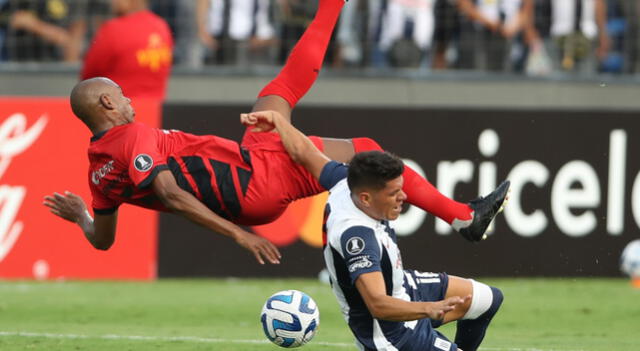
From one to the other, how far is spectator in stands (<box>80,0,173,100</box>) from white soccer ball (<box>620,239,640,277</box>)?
502 cm

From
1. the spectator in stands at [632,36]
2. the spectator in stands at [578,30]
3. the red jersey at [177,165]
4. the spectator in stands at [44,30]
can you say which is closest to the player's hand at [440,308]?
the red jersey at [177,165]

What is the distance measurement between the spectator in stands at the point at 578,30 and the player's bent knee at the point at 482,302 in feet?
25.2

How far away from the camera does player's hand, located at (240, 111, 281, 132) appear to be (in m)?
7.35

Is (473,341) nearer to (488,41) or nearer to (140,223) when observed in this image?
(140,223)

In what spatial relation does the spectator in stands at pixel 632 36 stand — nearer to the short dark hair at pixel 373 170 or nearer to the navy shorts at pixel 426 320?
the navy shorts at pixel 426 320

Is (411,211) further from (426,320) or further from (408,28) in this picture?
(426,320)

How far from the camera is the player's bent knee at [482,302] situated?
7.27 m

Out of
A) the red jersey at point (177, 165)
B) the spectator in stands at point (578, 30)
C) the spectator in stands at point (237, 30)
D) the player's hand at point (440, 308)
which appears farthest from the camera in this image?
the spectator in stands at point (237, 30)

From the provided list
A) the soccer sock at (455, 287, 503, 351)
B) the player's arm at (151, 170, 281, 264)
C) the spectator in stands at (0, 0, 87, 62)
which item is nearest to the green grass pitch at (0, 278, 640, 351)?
the soccer sock at (455, 287, 503, 351)

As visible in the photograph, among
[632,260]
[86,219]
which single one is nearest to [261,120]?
[86,219]

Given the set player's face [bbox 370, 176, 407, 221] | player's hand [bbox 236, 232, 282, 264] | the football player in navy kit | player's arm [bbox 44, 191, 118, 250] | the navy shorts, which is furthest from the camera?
player's arm [bbox 44, 191, 118, 250]

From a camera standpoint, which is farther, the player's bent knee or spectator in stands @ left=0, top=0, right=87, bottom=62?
spectator in stands @ left=0, top=0, right=87, bottom=62

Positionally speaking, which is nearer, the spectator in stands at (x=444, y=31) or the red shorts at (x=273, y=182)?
the red shorts at (x=273, y=182)

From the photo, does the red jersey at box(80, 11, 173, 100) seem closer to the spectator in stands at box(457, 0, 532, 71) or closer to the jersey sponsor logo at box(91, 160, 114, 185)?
the spectator in stands at box(457, 0, 532, 71)
